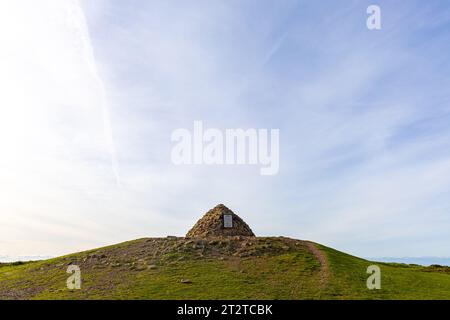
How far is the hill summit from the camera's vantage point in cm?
4981

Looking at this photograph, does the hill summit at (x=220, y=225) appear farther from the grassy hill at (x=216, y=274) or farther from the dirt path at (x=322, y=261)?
the dirt path at (x=322, y=261)

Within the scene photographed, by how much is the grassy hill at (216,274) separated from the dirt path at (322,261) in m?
0.04

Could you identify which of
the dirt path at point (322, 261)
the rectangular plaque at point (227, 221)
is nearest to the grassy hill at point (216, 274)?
the dirt path at point (322, 261)

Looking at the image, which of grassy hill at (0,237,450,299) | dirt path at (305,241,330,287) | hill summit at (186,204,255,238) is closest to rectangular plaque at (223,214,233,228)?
hill summit at (186,204,255,238)

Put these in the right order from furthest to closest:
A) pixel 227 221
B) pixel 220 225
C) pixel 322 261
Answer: pixel 227 221 → pixel 220 225 → pixel 322 261

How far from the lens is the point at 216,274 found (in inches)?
1431

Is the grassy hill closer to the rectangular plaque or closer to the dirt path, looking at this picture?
the dirt path

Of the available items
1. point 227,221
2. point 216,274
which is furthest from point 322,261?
point 227,221

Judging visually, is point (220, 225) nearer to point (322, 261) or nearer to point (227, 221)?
point (227, 221)

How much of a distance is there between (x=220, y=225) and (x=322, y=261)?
46.6ft

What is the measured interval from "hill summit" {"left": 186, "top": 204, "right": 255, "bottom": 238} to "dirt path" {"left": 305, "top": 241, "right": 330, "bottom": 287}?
857cm
